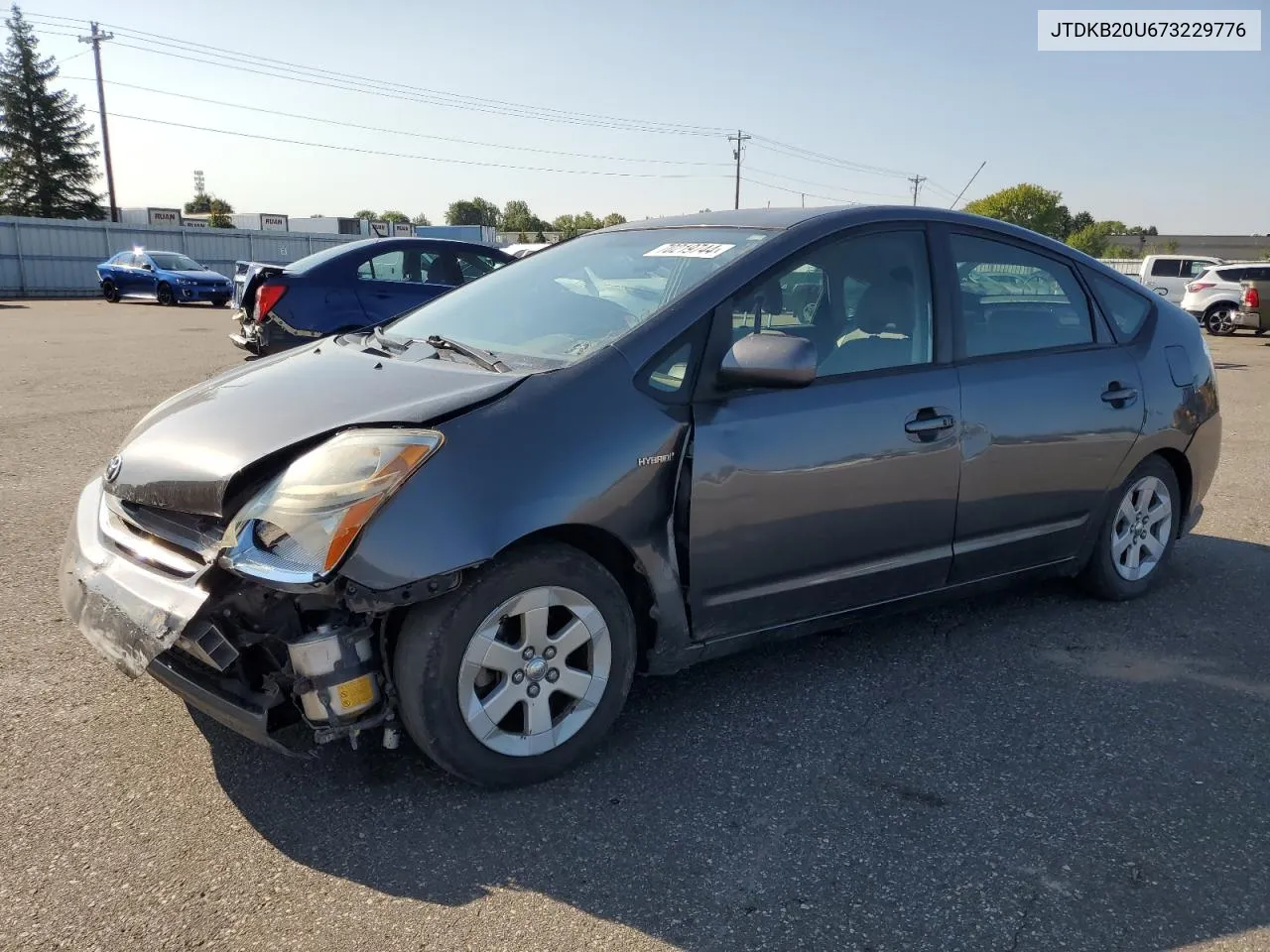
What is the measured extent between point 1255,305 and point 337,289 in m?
19.2

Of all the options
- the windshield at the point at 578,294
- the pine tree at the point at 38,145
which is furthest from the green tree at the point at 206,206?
the windshield at the point at 578,294

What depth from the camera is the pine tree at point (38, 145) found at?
56.5 metres

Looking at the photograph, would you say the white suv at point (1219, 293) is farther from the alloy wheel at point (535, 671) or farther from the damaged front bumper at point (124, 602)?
the damaged front bumper at point (124, 602)

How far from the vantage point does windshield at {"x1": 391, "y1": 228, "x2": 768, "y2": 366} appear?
3318 mm

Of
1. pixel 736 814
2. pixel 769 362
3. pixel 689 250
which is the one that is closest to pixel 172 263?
pixel 689 250

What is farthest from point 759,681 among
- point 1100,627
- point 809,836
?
point 1100,627

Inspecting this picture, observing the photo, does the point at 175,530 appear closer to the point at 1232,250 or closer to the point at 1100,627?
the point at 1100,627

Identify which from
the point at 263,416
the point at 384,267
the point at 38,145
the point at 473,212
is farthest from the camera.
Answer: the point at 473,212

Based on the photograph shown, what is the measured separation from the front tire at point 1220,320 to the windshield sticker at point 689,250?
22610 millimetres

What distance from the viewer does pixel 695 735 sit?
3.25 m

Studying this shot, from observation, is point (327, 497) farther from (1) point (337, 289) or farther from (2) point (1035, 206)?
(2) point (1035, 206)

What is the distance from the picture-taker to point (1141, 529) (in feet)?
15.0

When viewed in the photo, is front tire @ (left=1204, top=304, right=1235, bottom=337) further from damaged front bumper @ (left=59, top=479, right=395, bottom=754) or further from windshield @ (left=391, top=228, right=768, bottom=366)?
damaged front bumper @ (left=59, top=479, right=395, bottom=754)

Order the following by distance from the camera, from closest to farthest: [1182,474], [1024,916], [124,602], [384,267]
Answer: [1024,916] < [124,602] < [1182,474] < [384,267]
